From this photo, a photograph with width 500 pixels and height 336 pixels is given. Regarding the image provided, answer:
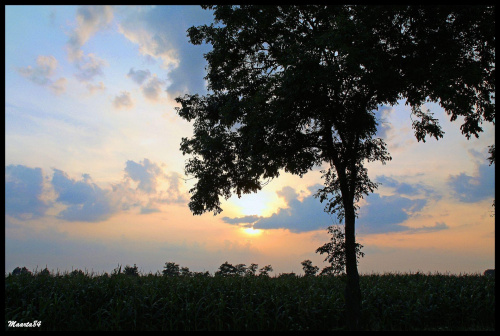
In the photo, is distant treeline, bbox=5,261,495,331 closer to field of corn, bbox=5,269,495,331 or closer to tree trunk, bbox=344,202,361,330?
field of corn, bbox=5,269,495,331

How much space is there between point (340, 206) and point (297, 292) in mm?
4350

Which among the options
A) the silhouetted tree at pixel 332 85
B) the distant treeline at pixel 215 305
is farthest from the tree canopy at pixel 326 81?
the distant treeline at pixel 215 305

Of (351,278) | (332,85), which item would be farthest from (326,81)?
(351,278)

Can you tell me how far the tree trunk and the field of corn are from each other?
1.95 ft

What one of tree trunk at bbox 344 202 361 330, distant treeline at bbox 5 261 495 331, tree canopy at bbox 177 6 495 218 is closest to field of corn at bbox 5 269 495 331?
distant treeline at bbox 5 261 495 331

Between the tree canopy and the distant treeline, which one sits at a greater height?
the tree canopy

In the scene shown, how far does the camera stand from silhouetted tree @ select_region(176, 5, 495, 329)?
13.5 metres

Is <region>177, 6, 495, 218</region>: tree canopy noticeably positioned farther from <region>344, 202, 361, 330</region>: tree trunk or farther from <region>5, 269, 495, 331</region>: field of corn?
<region>5, 269, 495, 331</region>: field of corn

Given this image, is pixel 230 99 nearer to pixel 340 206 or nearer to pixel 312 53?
pixel 312 53

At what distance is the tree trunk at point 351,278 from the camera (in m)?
13.3

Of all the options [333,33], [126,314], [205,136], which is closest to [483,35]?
[333,33]

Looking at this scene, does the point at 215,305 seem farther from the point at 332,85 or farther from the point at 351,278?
the point at 332,85

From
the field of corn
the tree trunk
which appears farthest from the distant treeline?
the tree trunk

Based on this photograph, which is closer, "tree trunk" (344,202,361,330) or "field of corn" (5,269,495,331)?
"field of corn" (5,269,495,331)
